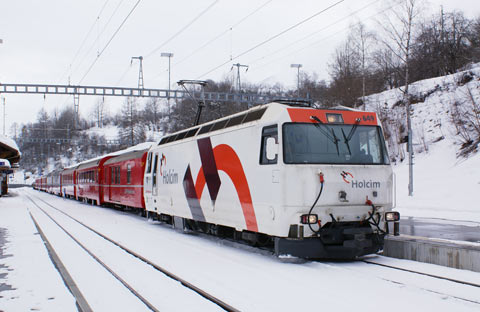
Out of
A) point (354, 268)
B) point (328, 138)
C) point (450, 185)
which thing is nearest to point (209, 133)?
point (328, 138)

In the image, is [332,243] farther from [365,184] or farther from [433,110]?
[433,110]

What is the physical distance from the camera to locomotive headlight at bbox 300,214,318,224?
8.72 metres

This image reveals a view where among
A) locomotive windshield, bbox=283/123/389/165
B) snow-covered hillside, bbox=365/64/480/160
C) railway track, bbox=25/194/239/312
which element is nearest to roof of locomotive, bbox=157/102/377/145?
locomotive windshield, bbox=283/123/389/165

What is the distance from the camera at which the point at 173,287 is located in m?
7.39

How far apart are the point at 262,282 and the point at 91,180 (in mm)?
26510

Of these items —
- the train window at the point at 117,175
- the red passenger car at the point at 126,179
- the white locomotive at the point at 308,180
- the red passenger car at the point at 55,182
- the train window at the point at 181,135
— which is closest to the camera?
the white locomotive at the point at 308,180

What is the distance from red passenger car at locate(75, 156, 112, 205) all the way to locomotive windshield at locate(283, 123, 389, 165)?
22247 millimetres

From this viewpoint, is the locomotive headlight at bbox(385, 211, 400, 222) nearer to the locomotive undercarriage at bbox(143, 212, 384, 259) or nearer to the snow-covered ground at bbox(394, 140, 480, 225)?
the locomotive undercarriage at bbox(143, 212, 384, 259)

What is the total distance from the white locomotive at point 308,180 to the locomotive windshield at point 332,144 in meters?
0.02

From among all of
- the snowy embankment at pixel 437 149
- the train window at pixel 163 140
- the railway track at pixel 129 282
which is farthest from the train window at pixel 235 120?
the snowy embankment at pixel 437 149

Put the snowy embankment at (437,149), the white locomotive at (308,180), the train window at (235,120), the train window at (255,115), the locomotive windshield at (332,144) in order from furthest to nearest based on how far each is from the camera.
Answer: the snowy embankment at (437,149), the train window at (235,120), the train window at (255,115), the locomotive windshield at (332,144), the white locomotive at (308,180)

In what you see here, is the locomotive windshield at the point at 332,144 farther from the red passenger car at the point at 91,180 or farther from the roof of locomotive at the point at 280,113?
the red passenger car at the point at 91,180

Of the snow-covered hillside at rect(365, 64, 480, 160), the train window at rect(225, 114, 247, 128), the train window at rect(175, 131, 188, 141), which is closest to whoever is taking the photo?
the train window at rect(225, 114, 247, 128)

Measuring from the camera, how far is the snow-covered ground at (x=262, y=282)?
632 centimetres
